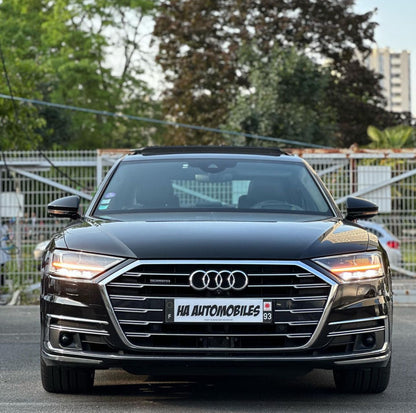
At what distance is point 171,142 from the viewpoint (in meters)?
48.9

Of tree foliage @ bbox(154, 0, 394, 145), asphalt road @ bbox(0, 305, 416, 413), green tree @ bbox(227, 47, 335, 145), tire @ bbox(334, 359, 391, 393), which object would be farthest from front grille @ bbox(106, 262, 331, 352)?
tree foliage @ bbox(154, 0, 394, 145)

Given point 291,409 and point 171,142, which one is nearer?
point 291,409

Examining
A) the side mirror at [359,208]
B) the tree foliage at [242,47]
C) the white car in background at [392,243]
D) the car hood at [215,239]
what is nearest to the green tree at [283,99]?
the tree foliage at [242,47]

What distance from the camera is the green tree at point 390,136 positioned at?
46.2 metres

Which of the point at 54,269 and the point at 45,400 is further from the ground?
the point at 54,269

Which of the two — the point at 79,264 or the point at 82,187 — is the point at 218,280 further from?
the point at 82,187

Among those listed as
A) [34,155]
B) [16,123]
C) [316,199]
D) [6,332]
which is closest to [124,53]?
[16,123]

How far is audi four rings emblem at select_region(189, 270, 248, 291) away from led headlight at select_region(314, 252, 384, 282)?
1.45 feet

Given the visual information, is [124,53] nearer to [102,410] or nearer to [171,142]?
[171,142]

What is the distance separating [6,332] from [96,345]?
5.46 meters

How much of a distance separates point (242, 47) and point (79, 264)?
39.9m

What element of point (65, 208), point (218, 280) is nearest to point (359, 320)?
point (218, 280)

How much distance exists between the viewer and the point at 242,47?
45844 mm

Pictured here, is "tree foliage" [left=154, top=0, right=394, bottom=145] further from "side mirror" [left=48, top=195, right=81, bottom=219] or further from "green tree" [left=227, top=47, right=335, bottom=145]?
"side mirror" [left=48, top=195, right=81, bottom=219]
